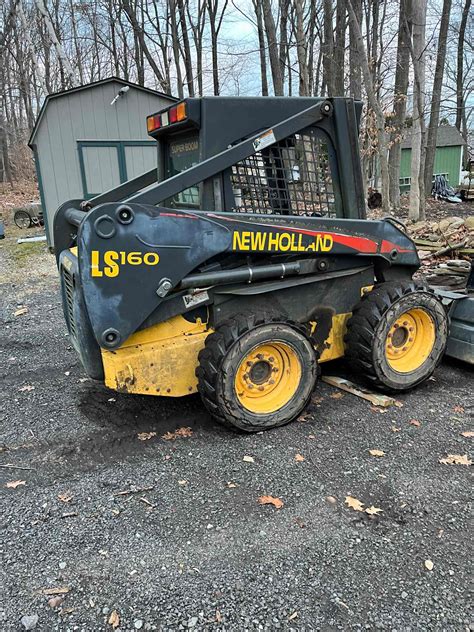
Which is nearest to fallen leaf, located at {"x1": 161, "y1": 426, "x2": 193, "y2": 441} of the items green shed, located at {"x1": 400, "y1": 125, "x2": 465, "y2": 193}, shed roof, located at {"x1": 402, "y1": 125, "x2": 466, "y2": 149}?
shed roof, located at {"x1": 402, "y1": 125, "x2": 466, "y2": 149}

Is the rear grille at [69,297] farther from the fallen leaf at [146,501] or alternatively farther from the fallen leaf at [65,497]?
the fallen leaf at [146,501]

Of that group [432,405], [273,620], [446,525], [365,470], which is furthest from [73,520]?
[432,405]

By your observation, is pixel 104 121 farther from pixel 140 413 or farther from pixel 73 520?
pixel 73 520

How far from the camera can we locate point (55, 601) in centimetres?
243

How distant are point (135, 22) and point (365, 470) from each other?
92.3 ft

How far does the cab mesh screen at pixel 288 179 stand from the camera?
154 inches

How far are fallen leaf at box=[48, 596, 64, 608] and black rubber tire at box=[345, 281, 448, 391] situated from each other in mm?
2762

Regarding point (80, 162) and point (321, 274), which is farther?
point (80, 162)

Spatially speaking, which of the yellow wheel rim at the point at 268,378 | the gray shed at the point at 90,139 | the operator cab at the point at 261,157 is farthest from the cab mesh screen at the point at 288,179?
the gray shed at the point at 90,139

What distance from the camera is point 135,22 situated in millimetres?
26094

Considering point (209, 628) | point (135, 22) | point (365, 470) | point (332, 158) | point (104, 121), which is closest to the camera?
point (209, 628)

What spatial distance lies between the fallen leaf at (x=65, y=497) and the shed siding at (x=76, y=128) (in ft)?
35.4

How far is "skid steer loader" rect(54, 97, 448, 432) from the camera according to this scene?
3438mm

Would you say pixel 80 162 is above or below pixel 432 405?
above
